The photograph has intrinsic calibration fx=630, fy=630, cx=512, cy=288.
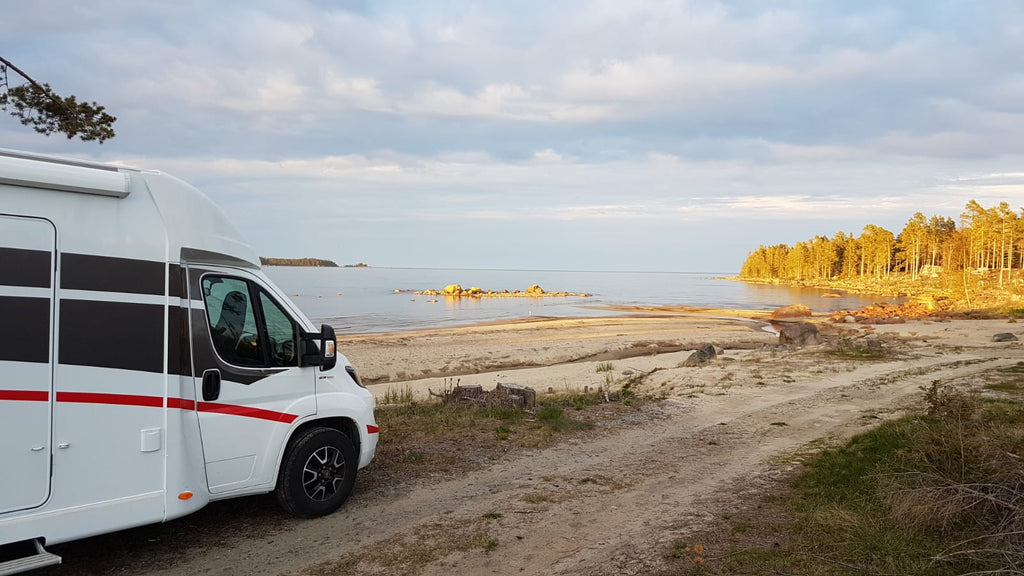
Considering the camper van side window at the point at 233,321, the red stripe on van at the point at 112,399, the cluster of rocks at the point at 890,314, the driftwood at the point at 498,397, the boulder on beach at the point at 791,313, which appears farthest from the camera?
the boulder on beach at the point at 791,313

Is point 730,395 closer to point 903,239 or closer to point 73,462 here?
point 73,462

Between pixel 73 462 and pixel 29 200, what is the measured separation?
1.98 m

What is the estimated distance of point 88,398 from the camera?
481 centimetres

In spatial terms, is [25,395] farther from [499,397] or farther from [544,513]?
[499,397]

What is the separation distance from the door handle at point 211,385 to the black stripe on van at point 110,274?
81 cm

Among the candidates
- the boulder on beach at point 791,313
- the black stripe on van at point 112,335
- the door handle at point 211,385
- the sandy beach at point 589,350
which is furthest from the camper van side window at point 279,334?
the boulder on beach at point 791,313

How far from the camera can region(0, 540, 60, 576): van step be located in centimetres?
433

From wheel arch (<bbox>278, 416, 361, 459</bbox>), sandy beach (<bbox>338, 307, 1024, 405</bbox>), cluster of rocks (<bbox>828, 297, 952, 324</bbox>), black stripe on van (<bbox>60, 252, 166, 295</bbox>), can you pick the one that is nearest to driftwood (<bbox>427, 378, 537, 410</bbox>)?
sandy beach (<bbox>338, 307, 1024, 405</bbox>)

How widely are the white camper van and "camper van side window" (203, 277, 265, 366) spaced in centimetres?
1

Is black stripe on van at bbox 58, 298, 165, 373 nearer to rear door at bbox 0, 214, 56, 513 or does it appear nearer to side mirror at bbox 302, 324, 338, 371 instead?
rear door at bbox 0, 214, 56, 513

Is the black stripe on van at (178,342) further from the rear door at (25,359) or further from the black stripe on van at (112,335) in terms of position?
the rear door at (25,359)

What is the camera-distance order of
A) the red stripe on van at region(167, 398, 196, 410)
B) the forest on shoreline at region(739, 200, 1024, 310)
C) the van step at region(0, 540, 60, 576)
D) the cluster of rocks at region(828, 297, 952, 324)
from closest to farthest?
the van step at region(0, 540, 60, 576) < the red stripe on van at region(167, 398, 196, 410) < the cluster of rocks at region(828, 297, 952, 324) < the forest on shoreline at region(739, 200, 1024, 310)

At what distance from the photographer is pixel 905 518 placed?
226 inches

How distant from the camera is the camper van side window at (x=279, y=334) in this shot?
6156 mm
